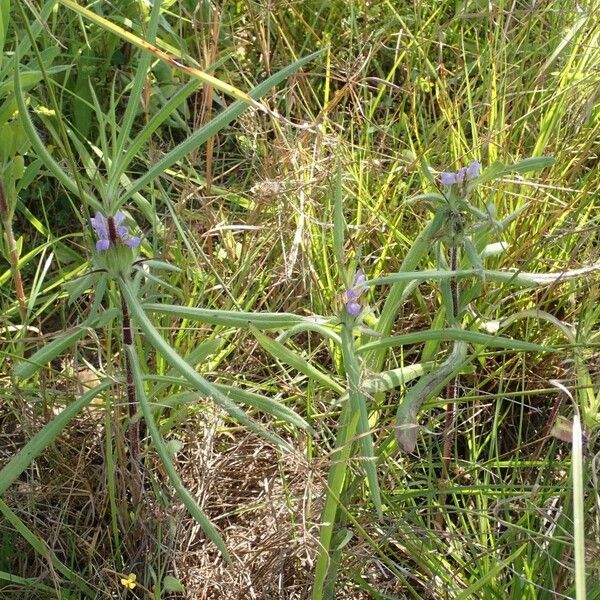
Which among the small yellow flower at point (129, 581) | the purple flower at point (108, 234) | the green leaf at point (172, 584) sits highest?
the purple flower at point (108, 234)

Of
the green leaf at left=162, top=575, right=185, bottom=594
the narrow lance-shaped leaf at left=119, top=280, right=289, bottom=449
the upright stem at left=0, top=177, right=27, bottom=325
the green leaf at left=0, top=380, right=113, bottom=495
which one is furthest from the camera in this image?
the upright stem at left=0, top=177, right=27, bottom=325

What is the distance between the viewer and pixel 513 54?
1855 mm

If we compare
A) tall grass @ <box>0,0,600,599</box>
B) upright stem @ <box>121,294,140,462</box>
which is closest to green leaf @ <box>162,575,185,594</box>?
tall grass @ <box>0,0,600,599</box>

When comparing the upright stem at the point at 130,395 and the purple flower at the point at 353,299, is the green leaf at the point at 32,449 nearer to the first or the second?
the upright stem at the point at 130,395

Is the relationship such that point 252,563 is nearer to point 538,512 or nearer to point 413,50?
point 538,512

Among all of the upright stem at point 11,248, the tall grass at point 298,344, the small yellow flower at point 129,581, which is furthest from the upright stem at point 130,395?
the upright stem at point 11,248

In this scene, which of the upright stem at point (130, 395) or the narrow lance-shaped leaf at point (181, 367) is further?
the upright stem at point (130, 395)

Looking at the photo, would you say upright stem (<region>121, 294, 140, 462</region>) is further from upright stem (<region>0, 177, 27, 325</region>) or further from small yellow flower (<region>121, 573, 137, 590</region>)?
upright stem (<region>0, 177, 27, 325</region>)

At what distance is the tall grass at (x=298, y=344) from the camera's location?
3.74 ft

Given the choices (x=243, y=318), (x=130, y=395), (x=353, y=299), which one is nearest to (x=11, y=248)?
(x=130, y=395)

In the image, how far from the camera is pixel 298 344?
1651 mm

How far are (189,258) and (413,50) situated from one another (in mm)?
693

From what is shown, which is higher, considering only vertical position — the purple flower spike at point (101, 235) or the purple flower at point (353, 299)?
the purple flower spike at point (101, 235)

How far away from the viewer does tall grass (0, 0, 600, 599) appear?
3.74ft
